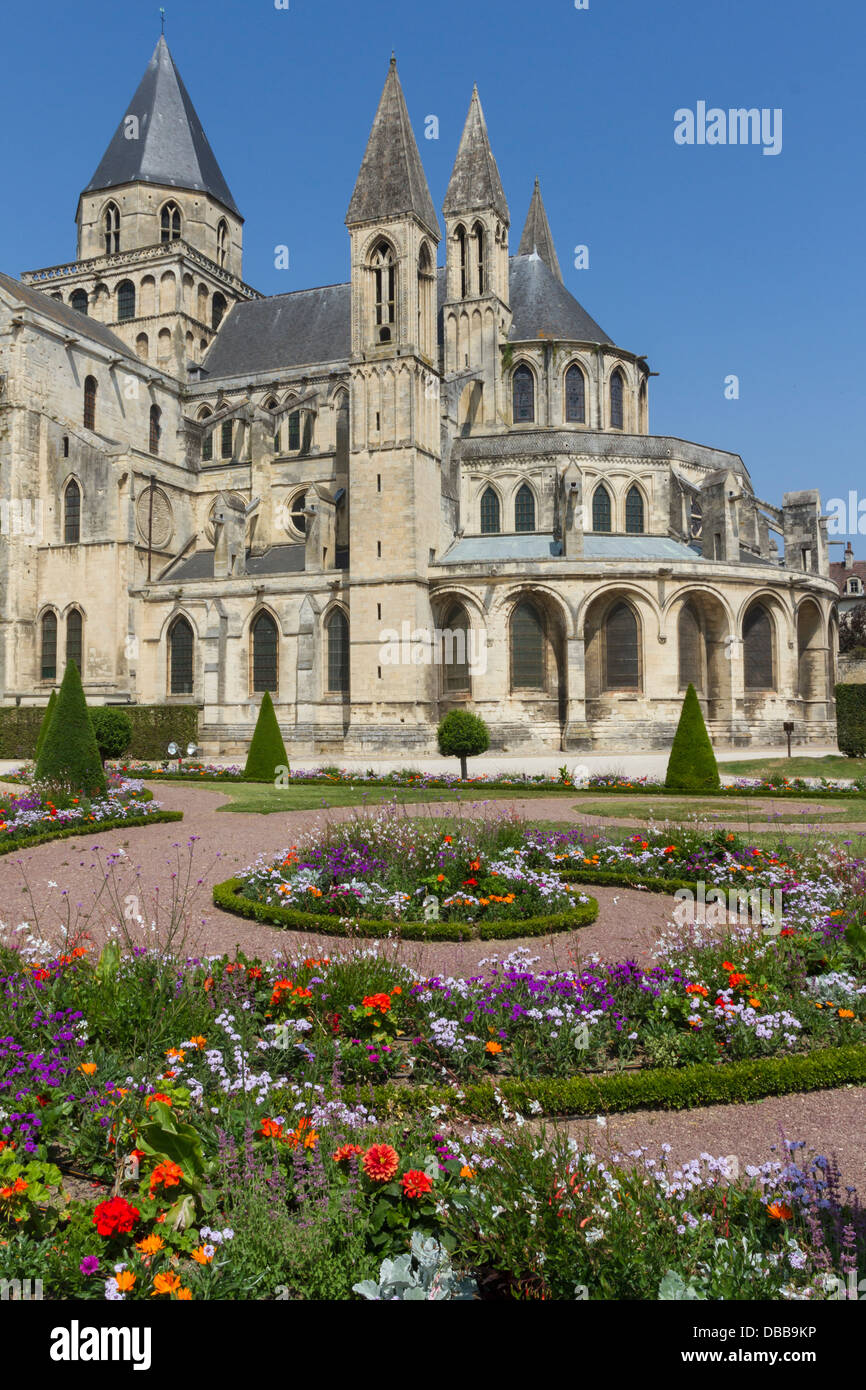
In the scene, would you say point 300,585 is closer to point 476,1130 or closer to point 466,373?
point 466,373

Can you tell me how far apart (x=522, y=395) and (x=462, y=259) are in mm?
6819

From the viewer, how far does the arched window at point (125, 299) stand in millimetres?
47666

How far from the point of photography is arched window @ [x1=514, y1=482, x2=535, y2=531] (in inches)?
1421

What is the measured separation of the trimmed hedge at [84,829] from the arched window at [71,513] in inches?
1066

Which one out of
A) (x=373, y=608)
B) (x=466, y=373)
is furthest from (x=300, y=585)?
(x=466, y=373)

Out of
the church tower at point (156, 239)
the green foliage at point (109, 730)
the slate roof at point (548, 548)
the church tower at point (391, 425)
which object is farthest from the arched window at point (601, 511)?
the church tower at point (156, 239)

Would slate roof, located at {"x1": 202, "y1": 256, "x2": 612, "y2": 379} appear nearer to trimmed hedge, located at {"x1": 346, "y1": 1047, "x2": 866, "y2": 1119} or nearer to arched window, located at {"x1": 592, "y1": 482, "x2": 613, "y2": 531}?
arched window, located at {"x1": 592, "y1": 482, "x2": 613, "y2": 531}

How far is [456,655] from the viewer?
32.6 meters

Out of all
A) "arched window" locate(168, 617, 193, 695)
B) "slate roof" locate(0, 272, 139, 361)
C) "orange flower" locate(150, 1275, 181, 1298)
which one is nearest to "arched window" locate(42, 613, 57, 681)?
"arched window" locate(168, 617, 193, 695)

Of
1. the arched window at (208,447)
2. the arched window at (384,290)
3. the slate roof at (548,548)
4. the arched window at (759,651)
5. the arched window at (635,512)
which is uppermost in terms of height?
the arched window at (384,290)

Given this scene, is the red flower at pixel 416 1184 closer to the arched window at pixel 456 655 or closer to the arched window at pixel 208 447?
the arched window at pixel 456 655

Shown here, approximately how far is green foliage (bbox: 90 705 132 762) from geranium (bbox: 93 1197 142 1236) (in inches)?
766

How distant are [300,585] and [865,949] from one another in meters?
29.1

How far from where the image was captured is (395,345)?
1286 inches
